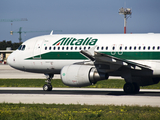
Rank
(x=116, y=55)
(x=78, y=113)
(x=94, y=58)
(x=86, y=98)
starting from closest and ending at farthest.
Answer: (x=78, y=113), (x=86, y=98), (x=94, y=58), (x=116, y=55)

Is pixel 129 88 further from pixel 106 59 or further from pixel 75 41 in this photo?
pixel 75 41

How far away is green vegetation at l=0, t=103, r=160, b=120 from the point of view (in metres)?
13.0

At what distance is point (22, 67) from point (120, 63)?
9.09 meters

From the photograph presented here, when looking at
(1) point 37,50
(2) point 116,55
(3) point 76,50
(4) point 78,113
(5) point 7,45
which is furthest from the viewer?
(5) point 7,45

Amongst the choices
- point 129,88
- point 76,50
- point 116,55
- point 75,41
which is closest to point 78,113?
point 129,88

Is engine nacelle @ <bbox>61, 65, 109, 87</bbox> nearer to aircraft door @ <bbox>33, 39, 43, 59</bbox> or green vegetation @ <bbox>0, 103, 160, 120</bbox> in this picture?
aircraft door @ <bbox>33, 39, 43, 59</bbox>

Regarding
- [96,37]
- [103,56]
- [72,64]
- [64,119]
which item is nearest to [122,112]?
[64,119]

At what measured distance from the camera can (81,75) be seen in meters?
21.2

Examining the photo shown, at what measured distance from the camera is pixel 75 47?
24.1 meters

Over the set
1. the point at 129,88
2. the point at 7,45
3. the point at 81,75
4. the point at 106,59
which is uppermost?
the point at 7,45

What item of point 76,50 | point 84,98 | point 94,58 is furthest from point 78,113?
point 76,50

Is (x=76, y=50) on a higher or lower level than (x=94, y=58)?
higher

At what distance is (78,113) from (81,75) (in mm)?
7234

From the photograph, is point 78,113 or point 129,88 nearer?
point 78,113
